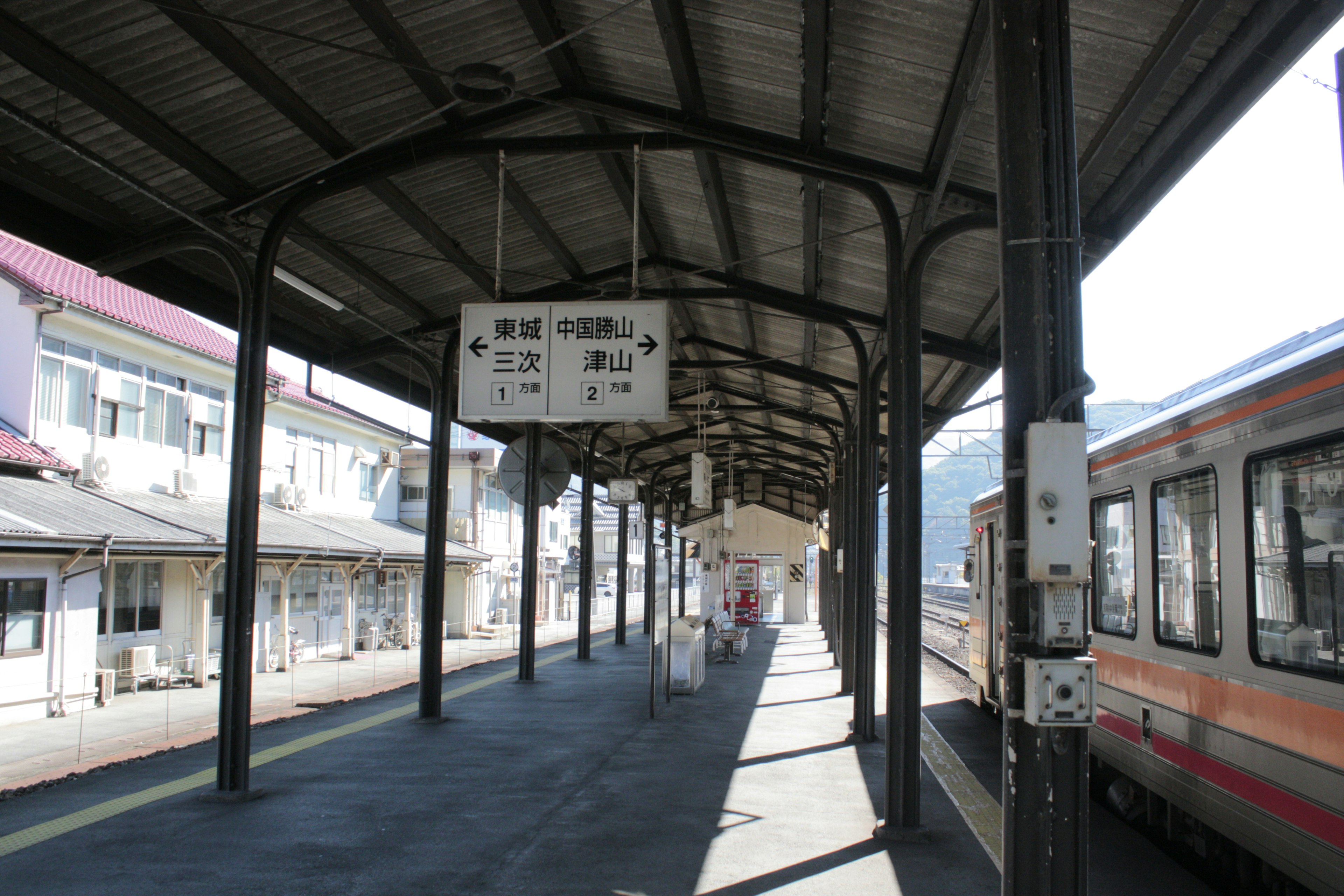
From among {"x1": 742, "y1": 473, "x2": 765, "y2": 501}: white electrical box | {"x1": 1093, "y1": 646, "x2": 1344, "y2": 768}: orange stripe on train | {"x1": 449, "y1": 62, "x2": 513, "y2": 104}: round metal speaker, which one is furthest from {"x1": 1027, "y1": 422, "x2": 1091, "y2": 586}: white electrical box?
{"x1": 742, "y1": 473, "x2": 765, "y2": 501}: white electrical box

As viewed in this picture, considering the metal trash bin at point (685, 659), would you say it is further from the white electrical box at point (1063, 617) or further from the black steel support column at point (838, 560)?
the white electrical box at point (1063, 617)

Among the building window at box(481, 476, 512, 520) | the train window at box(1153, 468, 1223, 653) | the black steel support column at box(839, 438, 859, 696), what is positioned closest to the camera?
the train window at box(1153, 468, 1223, 653)

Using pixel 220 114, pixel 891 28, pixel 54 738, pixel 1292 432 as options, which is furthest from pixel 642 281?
pixel 54 738

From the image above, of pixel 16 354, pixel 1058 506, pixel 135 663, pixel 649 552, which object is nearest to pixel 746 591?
pixel 649 552

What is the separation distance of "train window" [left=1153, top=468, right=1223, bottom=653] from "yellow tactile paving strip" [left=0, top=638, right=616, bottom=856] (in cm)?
692

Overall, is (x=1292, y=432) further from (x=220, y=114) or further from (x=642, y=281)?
(x=642, y=281)

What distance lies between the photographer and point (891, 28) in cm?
516

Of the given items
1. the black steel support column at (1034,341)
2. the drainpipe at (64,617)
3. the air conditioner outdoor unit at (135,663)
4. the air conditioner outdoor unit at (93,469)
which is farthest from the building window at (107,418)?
the black steel support column at (1034,341)

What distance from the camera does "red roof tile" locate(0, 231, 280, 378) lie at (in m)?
15.0

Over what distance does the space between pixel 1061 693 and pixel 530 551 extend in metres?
11.5

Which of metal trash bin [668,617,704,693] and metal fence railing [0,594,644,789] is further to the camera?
metal trash bin [668,617,704,693]

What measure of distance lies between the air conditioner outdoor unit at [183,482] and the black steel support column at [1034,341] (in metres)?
17.8

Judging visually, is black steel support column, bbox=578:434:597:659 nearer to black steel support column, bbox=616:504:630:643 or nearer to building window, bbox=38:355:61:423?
black steel support column, bbox=616:504:630:643

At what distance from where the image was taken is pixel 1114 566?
6715mm
